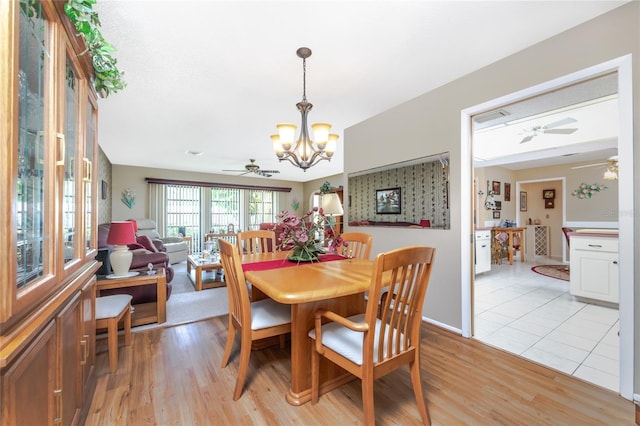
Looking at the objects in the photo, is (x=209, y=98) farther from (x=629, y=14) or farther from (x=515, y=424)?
(x=515, y=424)

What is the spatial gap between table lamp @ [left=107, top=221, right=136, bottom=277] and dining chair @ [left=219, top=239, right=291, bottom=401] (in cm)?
137

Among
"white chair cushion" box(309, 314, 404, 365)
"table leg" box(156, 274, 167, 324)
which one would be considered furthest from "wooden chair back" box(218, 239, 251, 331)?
"table leg" box(156, 274, 167, 324)

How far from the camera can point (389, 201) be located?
3.30 metres

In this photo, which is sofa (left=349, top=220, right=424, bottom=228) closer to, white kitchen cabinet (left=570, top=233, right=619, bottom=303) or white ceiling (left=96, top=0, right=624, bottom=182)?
white ceiling (left=96, top=0, right=624, bottom=182)

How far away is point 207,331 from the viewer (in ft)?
8.43

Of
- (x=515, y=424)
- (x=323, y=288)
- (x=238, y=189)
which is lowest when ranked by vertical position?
(x=515, y=424)

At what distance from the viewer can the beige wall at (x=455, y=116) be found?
1.71 metres

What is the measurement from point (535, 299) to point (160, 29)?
15.9ft

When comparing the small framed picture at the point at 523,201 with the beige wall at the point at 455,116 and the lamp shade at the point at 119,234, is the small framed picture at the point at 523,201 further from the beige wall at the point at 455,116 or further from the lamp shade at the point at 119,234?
the lamp shade at the point at 119,234

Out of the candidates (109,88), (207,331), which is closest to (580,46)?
(109,88)

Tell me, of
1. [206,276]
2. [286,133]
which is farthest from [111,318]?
[206,276]

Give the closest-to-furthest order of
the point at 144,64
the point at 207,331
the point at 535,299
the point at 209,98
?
1. the point at 144,64
2. the point at 207,331
3. the point at 209,98
4. the point at 535,299

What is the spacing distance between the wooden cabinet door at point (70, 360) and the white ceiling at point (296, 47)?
5.78 ft

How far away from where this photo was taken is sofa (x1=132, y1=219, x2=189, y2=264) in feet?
19.7
